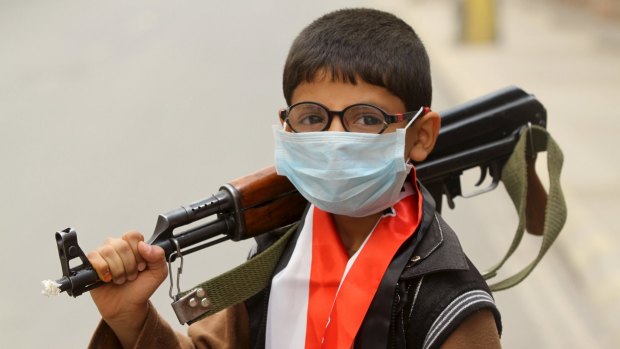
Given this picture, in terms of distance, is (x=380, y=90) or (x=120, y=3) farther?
(x=120, y=3)

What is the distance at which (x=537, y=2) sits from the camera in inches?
719

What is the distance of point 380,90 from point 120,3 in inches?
576

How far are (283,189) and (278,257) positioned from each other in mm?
171

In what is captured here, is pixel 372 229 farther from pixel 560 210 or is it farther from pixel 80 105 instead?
pixel 80 105

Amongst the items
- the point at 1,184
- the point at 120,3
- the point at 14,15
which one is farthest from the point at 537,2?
the point at 1,184

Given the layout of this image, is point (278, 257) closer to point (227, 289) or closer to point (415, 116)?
point (227, 289)

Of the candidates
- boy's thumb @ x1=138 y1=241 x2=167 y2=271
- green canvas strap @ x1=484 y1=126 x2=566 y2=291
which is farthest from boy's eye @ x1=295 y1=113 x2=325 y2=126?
green canvas strap @ x1=484 y1=126 x2=566 y2=291

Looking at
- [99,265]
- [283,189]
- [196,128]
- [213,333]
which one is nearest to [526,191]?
[283,189]

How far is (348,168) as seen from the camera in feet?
8.00

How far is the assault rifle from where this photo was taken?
2301mm

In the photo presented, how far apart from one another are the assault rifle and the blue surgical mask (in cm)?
16

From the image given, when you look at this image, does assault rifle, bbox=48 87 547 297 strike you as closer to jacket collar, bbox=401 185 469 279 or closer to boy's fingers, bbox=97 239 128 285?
boy's fingers, bbox=97 239 128 285

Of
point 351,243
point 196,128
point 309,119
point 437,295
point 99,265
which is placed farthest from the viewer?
point 196,128

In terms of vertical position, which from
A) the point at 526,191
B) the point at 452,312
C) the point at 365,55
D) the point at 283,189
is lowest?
the point at 526,191
